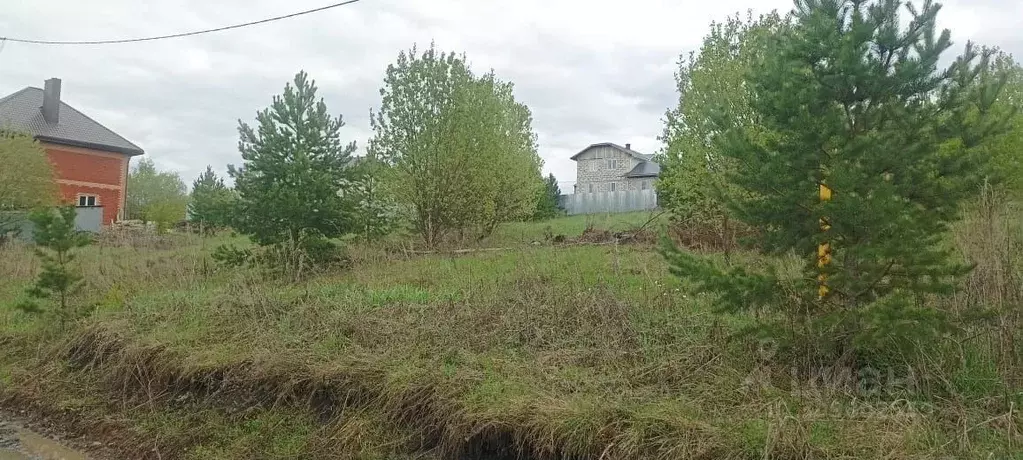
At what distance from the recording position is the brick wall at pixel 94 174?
39250 mm

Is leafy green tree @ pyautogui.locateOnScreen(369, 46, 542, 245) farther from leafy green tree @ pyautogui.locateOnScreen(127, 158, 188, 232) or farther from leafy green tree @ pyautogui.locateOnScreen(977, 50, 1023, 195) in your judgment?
leafy green tree @ pyautogui.locateOnScreen(127, 158, 188, 232)

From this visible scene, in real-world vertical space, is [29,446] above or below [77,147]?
below

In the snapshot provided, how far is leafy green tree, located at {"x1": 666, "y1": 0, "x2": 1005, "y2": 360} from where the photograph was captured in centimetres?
450

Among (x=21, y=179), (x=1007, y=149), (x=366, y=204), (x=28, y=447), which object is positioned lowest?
(x=28, y=447)

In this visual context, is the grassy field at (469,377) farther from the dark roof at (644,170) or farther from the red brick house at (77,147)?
the dark roof at (644,170)

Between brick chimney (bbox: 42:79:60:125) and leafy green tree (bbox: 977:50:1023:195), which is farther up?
brick chimney (bbox: 42:79:60:125)

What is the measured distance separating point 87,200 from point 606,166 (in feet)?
156

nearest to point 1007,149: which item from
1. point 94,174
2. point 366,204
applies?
point 366,204

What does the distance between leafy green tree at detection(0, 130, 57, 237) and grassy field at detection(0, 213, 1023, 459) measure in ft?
46.0

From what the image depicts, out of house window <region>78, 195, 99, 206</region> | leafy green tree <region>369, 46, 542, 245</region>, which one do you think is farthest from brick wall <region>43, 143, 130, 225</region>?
leafy green tree <region>369, 46, 542, 245</region>

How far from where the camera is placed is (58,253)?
33.1 ft

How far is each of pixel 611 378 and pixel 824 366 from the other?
4.87 feet

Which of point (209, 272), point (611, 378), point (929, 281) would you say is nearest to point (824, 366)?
point (929, 281)

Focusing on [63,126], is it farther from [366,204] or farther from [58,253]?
[58,253]
